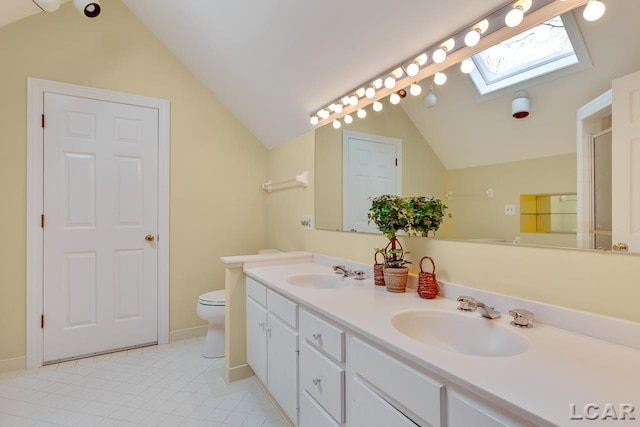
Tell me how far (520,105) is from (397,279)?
856 mm

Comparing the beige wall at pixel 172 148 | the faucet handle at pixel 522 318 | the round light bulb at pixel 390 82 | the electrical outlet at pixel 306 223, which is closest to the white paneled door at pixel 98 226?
the beige wall at pixel 172 148

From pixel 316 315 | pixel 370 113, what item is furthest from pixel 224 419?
pixel 370 113

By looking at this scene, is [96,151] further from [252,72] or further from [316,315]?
[316,315]

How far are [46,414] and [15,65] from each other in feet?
7.58

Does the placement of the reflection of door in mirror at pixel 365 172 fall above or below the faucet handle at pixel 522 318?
above

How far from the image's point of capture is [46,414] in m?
1.75

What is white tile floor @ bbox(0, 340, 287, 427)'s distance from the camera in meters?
1.70

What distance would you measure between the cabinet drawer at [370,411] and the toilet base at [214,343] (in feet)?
5.49

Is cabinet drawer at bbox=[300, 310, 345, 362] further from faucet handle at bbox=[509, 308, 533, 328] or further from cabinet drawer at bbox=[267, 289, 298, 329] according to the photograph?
faucet handle at bbox=[509, 308, 533, 328]

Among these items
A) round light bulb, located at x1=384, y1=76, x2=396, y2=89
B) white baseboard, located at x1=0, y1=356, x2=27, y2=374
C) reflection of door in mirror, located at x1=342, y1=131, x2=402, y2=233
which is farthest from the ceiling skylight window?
white baseboard, located at x1=0, y1=356, x2=27, y2=374

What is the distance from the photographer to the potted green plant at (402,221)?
4.69ft

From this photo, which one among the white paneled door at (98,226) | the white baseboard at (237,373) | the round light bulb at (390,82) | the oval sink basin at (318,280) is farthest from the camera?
the white paneled door at (98,226)

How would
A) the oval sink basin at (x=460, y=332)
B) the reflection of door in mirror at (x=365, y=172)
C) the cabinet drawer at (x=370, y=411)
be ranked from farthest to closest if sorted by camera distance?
the reflection of door in mirror at (x=365, y=172), the oval sink basin at (x=460, y=332), the cabinet drawer at (x=370, y=411)

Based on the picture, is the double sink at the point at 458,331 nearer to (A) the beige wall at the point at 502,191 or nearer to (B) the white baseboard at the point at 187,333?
(A) the beige wall at the point at 502,191
